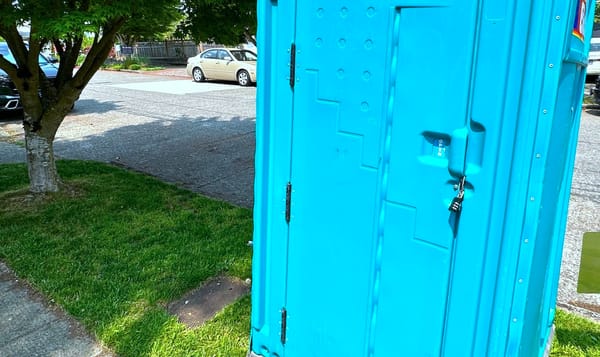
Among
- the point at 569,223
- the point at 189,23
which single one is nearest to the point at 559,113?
the point at 569,223

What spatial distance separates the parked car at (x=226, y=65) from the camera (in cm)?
1812

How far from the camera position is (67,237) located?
4.62 m

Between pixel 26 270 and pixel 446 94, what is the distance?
3.68 m

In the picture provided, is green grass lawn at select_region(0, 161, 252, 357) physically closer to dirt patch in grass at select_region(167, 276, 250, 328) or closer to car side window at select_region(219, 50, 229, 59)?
dirt patch in grass at select_region(167, 276, 250, 328)

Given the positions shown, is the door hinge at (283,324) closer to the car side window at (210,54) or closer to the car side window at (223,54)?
Result: the car side window at (223,54)

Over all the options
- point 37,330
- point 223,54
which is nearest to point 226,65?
point 223,54

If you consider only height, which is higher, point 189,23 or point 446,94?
point 189,23

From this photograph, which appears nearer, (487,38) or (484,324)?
(487,38)

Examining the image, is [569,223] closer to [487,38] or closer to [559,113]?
[559,113]

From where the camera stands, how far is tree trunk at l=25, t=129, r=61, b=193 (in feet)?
18.2

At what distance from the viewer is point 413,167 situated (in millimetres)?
1841

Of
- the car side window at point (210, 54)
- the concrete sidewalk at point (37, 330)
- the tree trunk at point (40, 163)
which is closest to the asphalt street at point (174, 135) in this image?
the tree trunk at point (40, 163)

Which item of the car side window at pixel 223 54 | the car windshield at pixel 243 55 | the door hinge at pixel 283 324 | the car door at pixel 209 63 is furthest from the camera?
the car door at pixel 209 63

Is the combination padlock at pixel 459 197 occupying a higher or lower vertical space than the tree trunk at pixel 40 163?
higher
